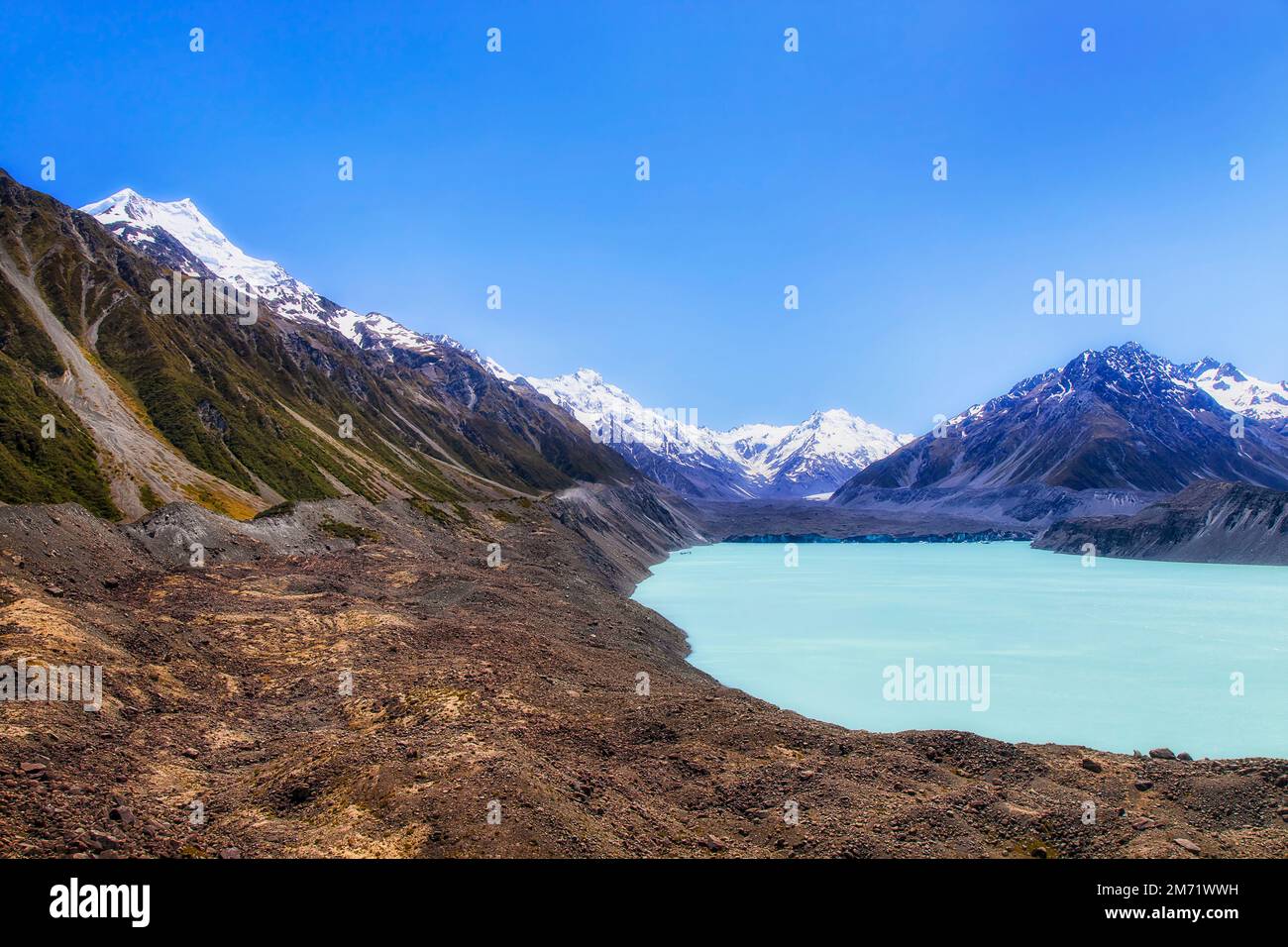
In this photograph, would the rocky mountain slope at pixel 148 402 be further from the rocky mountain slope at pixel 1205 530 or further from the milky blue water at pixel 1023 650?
the rocky mountain slope at pixel 1205 530

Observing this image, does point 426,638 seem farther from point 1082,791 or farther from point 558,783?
point 1082,791

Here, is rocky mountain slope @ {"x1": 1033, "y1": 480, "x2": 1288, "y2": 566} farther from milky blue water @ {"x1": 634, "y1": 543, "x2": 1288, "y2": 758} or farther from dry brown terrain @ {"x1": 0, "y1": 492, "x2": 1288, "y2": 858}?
dry brown terrain @ {"x1": 0, "y1": 492, "x2": 1288, "y2": 858}

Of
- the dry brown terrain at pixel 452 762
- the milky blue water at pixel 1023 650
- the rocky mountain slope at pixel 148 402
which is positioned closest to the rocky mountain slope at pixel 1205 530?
the milky blue water at pixel 1023 650

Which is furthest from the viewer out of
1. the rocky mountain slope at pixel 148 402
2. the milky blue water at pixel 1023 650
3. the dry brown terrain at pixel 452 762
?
the rocky mountain slope at pixel 148 402

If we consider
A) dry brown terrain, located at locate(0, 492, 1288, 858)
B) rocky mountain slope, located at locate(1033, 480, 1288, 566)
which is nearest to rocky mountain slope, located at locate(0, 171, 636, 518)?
dry brown terrain, located at locate(0, 492, 1288, 858)

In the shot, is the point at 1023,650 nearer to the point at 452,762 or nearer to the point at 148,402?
the point at 452,762

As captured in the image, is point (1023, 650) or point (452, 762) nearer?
point (452, 762)

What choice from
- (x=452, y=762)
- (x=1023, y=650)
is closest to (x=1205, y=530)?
(x=1023, y=650)
